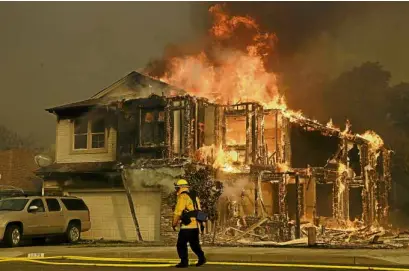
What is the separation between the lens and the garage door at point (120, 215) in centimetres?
2205

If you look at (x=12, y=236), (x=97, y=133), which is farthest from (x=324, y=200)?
(x=12, y=236)

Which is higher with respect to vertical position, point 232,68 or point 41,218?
point 232,68

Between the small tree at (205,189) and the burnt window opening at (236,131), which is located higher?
the burnt window opening at (236,131)

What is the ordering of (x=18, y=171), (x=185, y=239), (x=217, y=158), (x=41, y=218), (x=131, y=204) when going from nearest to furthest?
(x=185, y=239) → (x=41, y=218) → (x=131, y=204) → (x=217, y=158) → (x=18, y=171)

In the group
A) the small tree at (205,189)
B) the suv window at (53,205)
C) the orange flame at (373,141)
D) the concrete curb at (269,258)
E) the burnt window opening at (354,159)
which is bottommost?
the concrete curb at (269,258)

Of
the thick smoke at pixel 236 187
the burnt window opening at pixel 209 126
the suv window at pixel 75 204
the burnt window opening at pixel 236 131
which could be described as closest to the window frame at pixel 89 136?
the suv window at pixel 75 204

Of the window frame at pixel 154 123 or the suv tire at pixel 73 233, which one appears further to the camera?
the window frame at pixel 154 123

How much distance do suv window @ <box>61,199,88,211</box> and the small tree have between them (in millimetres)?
4541

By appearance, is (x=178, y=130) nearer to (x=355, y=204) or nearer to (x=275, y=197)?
(x=275, y=197)

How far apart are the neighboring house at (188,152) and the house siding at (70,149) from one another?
0.04 meters

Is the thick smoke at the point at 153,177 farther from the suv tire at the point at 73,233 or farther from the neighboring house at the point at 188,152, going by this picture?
the suv tire at the point at 73,233

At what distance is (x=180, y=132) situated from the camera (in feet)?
70.9

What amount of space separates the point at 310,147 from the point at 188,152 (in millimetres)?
7846

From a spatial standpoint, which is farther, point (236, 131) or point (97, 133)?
point (97, 133)
